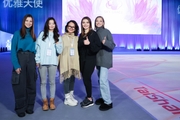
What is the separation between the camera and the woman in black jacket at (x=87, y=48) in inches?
91.6

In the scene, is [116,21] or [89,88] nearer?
[89,88]

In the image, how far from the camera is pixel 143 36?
15.3 metres

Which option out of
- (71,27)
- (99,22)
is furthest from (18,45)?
(99,22)

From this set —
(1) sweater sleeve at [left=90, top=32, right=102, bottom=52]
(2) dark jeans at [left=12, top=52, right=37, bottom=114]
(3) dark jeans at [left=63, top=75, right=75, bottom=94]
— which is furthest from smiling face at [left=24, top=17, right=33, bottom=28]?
(3) dark jeans at [left=63, top=75, right=75, bottom=94]

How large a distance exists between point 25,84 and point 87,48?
2.66ft

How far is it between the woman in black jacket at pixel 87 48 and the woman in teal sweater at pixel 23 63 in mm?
563

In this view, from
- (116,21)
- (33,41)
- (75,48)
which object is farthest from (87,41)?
(116,21)

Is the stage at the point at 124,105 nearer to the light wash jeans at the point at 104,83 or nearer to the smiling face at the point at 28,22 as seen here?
the light wash jeans at the point at 104,83

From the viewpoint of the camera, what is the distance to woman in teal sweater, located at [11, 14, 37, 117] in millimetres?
2152

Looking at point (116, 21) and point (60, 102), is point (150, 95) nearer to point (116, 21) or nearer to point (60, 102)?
point (60, 102)

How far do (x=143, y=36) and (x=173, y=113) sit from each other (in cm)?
1351

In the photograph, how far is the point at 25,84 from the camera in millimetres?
2248

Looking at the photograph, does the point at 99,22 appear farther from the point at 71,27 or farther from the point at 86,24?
the point at 71,27

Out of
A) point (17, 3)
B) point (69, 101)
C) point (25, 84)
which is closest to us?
point (25, 84)
